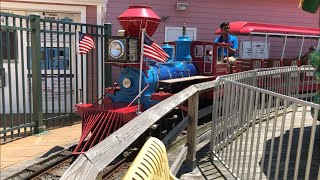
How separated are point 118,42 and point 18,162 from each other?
7.68 ft

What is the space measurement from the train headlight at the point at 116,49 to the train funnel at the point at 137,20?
33cm

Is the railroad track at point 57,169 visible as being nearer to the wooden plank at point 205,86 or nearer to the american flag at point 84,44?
the wooden plank at point 205,86

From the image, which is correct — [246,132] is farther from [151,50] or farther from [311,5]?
[311,5]

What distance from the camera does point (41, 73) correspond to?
7312 mm

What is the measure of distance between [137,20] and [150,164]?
12.2ft

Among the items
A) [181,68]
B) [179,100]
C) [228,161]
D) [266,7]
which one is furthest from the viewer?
[266,7]

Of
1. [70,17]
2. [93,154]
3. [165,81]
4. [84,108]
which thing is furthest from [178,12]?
[93,154]

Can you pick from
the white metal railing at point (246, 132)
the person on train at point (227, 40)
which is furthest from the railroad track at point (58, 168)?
the person on train at point (227, 40)

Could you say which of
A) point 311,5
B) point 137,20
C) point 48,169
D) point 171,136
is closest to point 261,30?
point 311,5

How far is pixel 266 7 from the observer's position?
11.1 meters

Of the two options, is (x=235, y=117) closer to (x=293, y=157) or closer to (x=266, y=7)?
(x=293, y=157)

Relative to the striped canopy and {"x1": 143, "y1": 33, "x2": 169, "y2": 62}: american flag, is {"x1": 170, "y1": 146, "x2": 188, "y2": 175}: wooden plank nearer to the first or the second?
{"x1": 143, "y1": 33, "x2": 169, "y2": 62}: american flag

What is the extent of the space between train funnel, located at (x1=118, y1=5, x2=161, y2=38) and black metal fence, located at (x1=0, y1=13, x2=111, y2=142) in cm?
81

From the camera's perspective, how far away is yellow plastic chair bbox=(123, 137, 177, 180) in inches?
68.1
